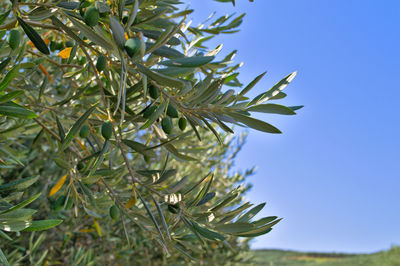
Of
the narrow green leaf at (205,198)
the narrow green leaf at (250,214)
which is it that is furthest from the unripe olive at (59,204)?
the narrow green leaf at (250,214)

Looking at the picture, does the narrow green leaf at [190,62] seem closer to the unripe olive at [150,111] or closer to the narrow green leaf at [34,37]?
the unripe olive at [150,111]

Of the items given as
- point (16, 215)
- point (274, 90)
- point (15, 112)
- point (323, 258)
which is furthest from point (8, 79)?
point (323, 258)

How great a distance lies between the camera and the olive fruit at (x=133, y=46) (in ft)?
3.10

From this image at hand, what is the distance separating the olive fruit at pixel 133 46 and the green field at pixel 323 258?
1943 centimetres

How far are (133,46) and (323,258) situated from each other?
29693 mm

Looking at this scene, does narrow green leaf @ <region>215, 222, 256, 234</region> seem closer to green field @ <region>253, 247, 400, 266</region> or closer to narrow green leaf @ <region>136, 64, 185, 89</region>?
narrow green leaf @ <region>136, 64, 185, 89</region>

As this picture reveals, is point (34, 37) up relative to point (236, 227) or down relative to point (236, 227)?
up

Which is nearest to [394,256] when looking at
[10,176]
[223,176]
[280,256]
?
[280,256]

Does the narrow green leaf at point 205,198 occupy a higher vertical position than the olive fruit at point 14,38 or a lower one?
lower

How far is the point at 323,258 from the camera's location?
91.3 feet

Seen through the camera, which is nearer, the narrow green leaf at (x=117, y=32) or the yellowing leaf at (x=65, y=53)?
the narrow green leaf at (x=117, y=32)

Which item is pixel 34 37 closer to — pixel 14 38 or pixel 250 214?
pixel 14 38

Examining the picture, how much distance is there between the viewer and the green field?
18730 mm

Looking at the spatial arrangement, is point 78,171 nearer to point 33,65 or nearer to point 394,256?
point 33,65
